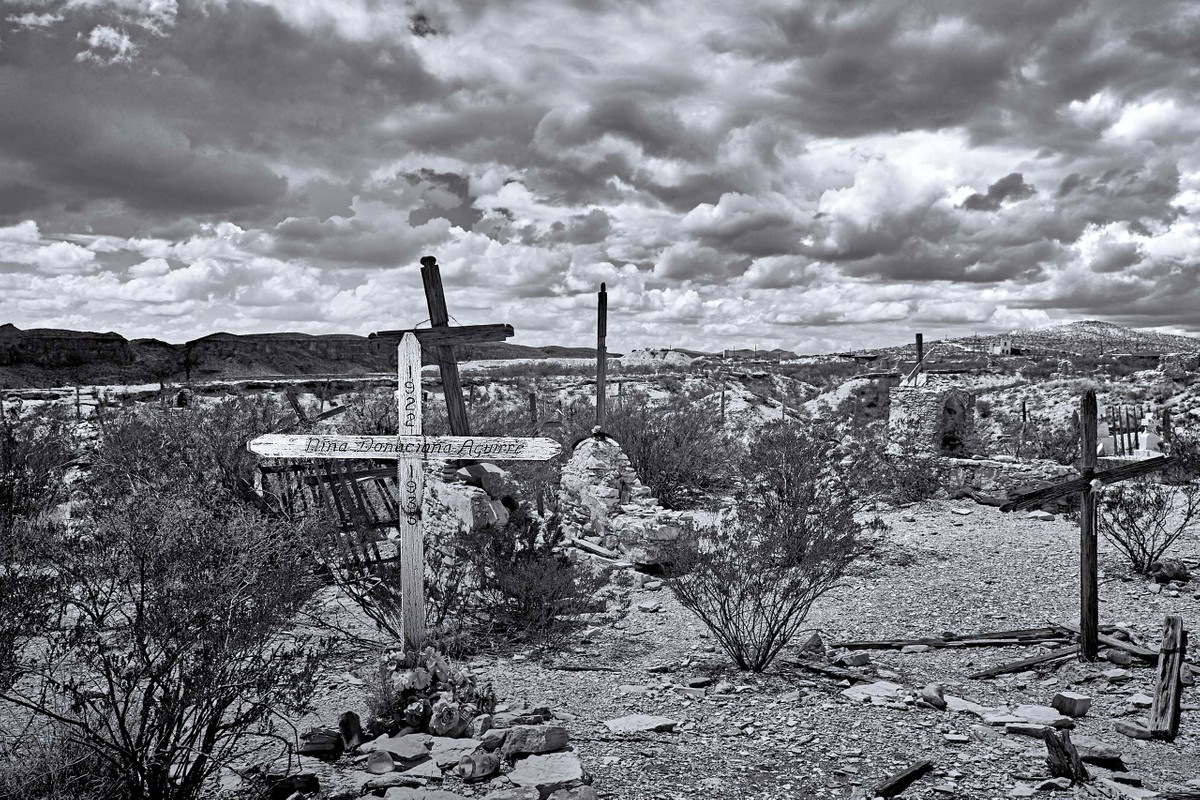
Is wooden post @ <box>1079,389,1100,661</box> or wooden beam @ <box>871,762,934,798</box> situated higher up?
wooden post @ <box>1079,389,1100,661</box>

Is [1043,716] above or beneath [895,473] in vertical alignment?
beneath

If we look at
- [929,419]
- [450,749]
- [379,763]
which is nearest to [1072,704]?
[450,749]

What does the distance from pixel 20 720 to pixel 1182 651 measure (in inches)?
272

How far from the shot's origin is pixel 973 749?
407 centimetres

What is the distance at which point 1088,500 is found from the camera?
239 inches

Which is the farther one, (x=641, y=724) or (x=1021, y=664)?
(x=1021, y=664)

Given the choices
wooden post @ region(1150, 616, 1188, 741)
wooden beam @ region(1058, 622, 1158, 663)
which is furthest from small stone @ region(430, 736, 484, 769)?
wooden beam @ region(1058, 622, 1158, 663)

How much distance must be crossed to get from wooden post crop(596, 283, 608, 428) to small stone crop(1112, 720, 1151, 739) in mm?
8661

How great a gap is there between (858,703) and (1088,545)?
258cm

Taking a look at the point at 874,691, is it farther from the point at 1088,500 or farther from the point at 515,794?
the point at 515,794

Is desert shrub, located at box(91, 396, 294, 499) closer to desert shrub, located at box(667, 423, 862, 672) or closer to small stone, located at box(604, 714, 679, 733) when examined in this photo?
desert shrub, located at box(667, 423, 862, 672)

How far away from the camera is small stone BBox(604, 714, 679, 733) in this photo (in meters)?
4.36

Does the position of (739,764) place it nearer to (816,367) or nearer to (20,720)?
(20,720)

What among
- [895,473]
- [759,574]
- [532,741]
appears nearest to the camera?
[532,741]
